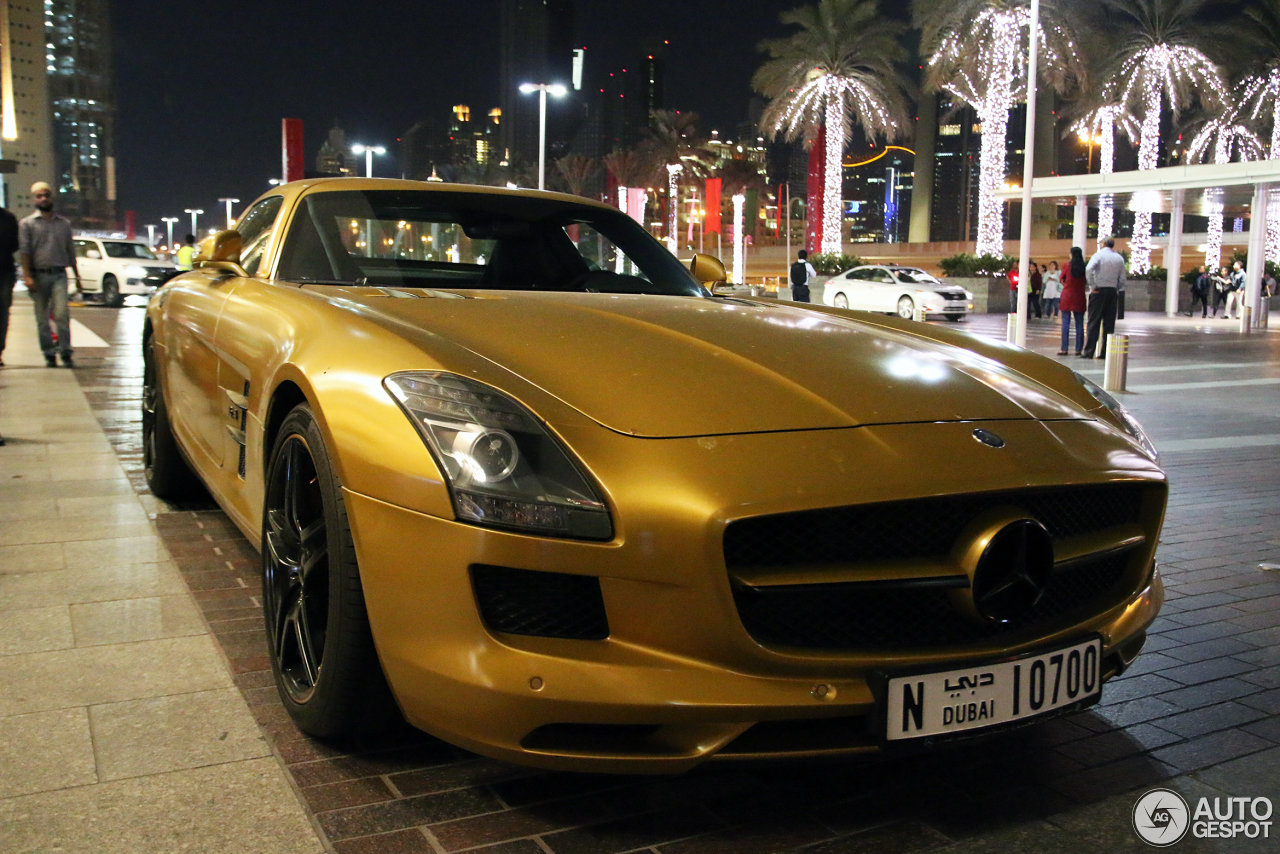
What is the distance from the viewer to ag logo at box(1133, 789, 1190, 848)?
2229 mm

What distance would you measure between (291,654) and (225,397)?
1.09m

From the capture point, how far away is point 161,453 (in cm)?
502

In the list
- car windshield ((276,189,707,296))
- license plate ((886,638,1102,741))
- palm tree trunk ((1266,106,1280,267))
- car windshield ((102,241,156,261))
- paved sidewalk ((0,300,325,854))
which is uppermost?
palm tree trunk ((1266,106,1280,267))

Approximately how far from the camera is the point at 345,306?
286 cm

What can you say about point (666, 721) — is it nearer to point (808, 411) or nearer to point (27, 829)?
point (808, 411)

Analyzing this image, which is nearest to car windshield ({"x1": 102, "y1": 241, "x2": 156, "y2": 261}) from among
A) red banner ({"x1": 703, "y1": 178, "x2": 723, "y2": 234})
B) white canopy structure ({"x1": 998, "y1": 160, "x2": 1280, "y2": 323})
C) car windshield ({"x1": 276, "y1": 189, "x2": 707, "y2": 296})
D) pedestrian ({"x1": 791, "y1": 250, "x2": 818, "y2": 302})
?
pedestrian ({"x1": 791, "y1": 250, "x2": 818, "y2": 302})

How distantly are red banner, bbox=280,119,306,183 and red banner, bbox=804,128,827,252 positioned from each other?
1910cm

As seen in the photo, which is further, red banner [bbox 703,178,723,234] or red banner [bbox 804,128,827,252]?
red banner [bbox 703,178,723,234]

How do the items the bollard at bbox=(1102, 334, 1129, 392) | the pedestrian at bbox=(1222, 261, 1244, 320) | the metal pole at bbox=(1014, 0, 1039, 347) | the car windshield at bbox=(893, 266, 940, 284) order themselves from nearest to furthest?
the bollard at bbox=(1102, 334, 1129, 392), the metal pole at bbox=(1014, 0, 1039, 347), the car windshield at bbox=(893, 266, 940, 284), the pedestrian at bbox=(1222, 261, 1244, 320)

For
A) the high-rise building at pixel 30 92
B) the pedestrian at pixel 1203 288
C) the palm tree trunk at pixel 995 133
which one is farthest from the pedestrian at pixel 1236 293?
the high-rise building at pixel 30 92

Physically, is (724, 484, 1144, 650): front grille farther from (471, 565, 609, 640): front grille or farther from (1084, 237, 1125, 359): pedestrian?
(1084, 237, 1125, 359): pedestrian

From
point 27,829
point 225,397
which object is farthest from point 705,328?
point 27,829

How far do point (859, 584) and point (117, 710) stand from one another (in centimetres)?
190

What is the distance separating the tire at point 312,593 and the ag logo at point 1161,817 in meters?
1.61
